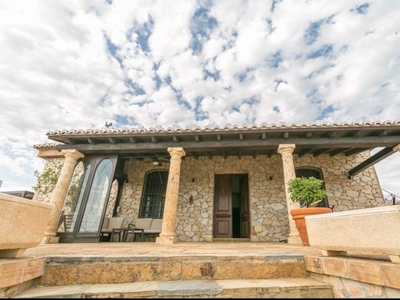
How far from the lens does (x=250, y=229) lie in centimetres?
652

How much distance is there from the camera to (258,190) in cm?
686

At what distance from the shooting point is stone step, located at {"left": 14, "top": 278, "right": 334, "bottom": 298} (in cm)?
126

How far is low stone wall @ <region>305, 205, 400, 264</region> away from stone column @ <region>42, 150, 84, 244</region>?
5.95m

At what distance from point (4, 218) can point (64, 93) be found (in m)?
8.26

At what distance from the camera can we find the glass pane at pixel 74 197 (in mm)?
5379

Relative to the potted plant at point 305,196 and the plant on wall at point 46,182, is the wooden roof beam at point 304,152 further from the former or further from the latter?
the plant on wall at point 46,182

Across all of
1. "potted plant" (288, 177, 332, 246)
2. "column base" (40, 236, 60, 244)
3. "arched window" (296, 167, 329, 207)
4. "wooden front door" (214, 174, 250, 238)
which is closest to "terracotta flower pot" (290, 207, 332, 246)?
"potted plant" (288, 177, 332, 246)

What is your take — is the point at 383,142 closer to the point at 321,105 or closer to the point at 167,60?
the point at 321,105

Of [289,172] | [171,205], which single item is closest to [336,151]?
[289,172]

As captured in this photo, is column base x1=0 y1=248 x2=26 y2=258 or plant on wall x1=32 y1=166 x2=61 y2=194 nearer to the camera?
column base x1=0 y1=248 x2=26 y2=258

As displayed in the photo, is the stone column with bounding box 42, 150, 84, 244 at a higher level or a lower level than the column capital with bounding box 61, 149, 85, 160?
lower

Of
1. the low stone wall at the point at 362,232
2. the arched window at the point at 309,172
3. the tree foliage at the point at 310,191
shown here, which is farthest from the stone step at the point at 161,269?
the arched window at the point at 309,172

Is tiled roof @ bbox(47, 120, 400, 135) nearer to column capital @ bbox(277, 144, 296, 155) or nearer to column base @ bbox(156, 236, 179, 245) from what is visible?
column capital @ bbox(277, 144, 296, 155)

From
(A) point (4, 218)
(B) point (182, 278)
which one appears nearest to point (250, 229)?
(B) point (182, 278)
